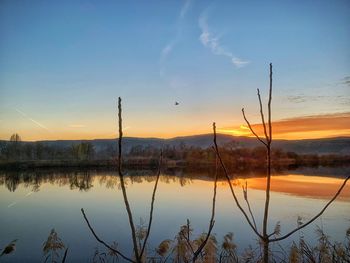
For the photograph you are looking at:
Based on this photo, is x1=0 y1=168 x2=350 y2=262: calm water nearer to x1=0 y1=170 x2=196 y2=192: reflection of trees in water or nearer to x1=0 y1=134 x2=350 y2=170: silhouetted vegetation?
x1=0 y1=170 x2=196 y2=192: reflection of trees in water

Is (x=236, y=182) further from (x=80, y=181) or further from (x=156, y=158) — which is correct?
(x=156, y=158)

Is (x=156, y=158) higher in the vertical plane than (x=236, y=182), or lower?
higher

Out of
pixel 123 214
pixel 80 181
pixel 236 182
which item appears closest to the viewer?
pixel 123 214

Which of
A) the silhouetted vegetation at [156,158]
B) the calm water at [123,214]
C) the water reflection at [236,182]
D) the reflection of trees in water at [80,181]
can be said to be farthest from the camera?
the silhouetted vegetation at [156,158]

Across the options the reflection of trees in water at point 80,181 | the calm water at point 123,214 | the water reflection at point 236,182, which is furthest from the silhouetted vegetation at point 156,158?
the calm water at point 123,214

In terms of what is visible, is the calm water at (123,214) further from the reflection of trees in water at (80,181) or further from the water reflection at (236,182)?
the reflection of trees in water at (80,181)

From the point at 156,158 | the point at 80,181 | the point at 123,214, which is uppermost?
the point at 156,158

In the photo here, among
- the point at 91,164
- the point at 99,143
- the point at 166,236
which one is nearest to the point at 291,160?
the point at 91,164

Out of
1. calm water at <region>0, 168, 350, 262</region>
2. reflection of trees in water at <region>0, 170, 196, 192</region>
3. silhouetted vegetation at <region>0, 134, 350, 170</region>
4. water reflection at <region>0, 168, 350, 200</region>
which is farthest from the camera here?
silhouetted vegetation at <region>0, 134, 350, 170</region>

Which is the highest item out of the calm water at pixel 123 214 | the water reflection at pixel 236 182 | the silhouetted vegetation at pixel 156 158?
the silhouetted vegetation at pixel 156 158

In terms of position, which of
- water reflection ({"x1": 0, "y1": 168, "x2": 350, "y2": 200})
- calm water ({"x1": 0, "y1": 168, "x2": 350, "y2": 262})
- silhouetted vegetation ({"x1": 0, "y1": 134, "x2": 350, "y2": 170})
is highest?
silhouetted vegetation ({"x1": 0, "y1": 134, "x2": 350, "y2": 170})

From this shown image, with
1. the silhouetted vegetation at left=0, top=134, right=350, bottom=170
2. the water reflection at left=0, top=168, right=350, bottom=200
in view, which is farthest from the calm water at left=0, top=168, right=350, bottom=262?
the silhouetted vegetation at left=0, top=134, right=350, bottom=170

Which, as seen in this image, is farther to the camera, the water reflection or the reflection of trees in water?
the reflection of trees in water

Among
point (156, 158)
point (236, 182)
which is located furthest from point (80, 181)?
point (156, 158)
